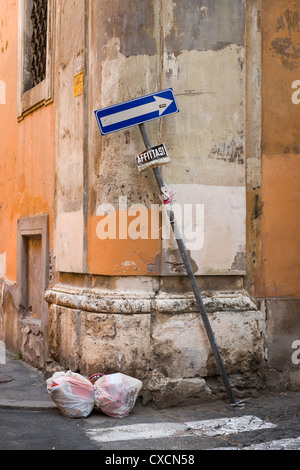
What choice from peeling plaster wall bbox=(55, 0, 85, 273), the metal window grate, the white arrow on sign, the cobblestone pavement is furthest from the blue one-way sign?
the metal window grate

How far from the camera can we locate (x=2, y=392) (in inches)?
243

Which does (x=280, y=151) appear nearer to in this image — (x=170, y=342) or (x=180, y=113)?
(x=180, y=113)

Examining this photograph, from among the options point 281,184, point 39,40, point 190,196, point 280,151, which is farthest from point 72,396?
point 39,40

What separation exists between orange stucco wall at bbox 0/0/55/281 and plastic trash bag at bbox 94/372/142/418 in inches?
98.8

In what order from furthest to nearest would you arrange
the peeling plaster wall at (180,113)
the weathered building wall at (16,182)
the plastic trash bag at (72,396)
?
the weathered building wall at (16,182) → the peeling plaster wall at (180,113) → the plastic trash bag at (72,396)

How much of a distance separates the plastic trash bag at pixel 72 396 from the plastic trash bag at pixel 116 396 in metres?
0.08

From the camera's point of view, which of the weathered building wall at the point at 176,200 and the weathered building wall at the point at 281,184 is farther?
the weathered building wall at the point at 281,184

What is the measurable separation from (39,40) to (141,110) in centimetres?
339

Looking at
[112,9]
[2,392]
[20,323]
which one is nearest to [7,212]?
[20,323]

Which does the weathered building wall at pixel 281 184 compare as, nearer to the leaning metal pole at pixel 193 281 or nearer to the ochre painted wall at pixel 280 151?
the ochre painted wall at pixel 280 151

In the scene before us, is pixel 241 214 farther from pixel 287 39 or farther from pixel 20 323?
pixel 20 323

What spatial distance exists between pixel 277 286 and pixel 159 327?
1.29 meters

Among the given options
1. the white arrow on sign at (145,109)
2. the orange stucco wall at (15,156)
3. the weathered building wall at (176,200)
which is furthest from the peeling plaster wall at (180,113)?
the orange stucco wall at (15,156)

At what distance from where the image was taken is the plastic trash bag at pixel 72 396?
5.19 m
